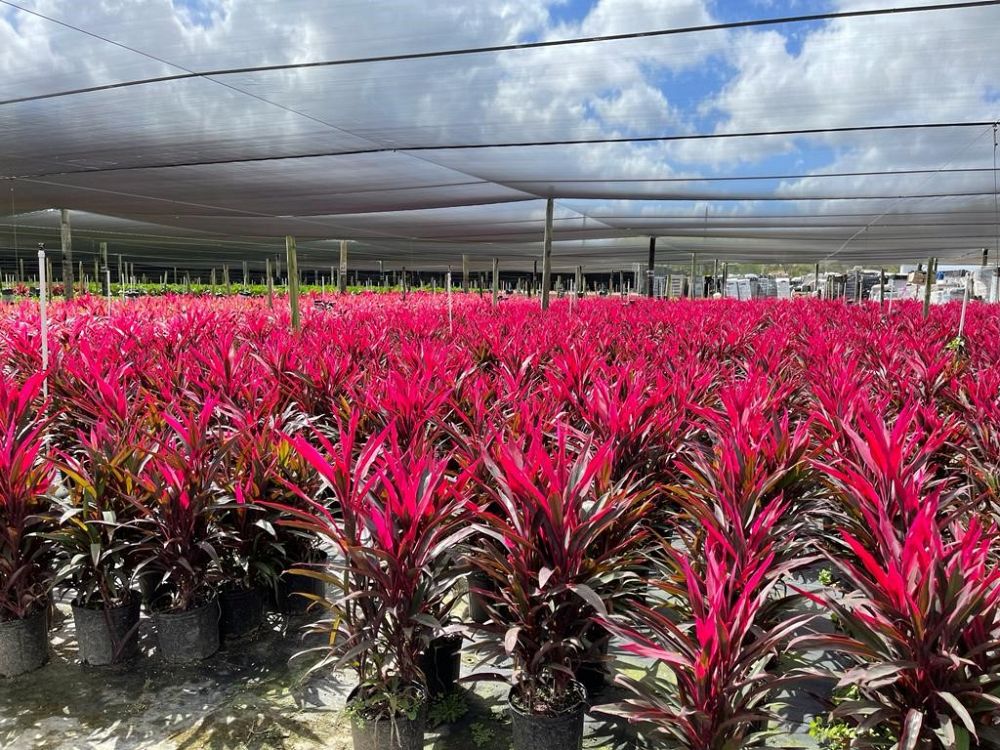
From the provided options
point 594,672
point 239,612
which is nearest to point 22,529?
point 239,612

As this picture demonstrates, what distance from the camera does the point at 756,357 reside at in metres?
4.83

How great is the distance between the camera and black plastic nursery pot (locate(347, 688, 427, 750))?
196 cm

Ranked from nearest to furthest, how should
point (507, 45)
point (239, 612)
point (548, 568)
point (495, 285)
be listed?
point (548, 568) → point (239, 612) → point (507, 45) → point (495, 285)

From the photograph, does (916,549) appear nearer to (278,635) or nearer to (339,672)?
(339,672)

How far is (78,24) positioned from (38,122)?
7.67ft

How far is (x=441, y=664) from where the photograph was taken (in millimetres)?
2348

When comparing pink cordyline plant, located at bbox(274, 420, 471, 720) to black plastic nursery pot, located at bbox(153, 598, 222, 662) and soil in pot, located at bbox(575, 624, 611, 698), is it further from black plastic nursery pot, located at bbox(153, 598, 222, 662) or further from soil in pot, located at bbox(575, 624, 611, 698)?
black plastic nursery pot, located at bbox(153, 598, 222, 662)

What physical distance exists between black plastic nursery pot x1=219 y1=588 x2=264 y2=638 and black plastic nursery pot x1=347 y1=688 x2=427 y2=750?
0.98 m

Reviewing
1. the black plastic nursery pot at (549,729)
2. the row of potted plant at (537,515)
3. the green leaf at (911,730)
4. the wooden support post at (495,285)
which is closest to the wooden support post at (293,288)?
the row of potted plant at (537,515)

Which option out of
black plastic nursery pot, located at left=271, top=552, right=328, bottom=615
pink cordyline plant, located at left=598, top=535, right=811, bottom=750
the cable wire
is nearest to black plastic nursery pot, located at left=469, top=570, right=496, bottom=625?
black plastic nursery pot, located at left=271, top=552, right=328, bottom=615

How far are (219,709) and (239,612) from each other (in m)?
0.48

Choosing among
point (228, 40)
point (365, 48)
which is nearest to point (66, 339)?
point (228, 40)

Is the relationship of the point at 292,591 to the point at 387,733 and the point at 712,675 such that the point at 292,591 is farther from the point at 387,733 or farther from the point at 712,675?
the point at 712,675

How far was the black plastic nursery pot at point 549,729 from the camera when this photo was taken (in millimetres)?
1910
